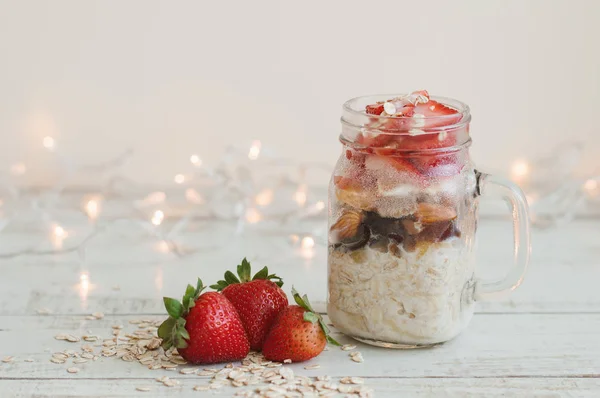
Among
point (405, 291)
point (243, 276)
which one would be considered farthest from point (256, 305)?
point (405, 291)

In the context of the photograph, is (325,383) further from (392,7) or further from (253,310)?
(392,7)

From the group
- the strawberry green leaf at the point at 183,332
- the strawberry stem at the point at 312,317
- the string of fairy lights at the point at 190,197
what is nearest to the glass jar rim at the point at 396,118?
the strawberry stem at the point at 312,317

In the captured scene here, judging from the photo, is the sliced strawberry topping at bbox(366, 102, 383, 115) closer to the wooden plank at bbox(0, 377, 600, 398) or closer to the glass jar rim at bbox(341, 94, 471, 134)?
the glass jar rim at bbox(341, 94, 471, 134)

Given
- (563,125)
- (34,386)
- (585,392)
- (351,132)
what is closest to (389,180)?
(351,132)

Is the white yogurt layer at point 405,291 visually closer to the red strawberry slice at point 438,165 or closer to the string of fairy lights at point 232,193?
the red strawberry slice at point 438,165

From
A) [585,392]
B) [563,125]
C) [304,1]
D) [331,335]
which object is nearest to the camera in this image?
[585,392]

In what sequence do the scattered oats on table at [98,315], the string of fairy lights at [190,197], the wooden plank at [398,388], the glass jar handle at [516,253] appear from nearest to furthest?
1. the wooden plank at [398,388]
2. the glass jar handle at [516,253]
3. the scattered oats on table at [98,315]
4. the string of fairy lights at [190,197]
